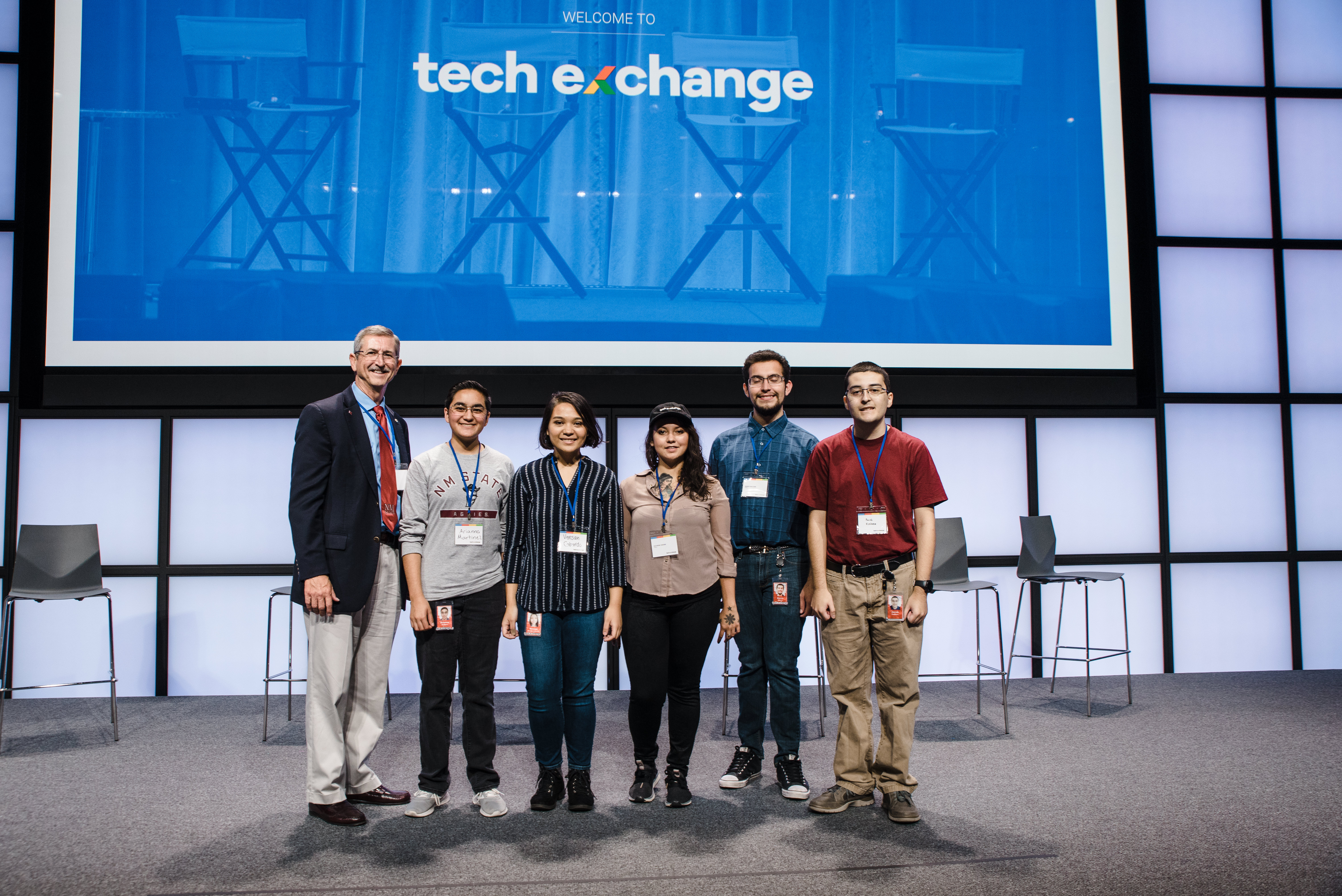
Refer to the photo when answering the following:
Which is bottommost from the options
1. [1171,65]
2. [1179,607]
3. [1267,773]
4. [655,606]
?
[1267,773]

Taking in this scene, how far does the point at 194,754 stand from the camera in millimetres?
3227

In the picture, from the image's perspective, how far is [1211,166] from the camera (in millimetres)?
4992

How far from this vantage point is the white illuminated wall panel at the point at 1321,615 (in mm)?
4836

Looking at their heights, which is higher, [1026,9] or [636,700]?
[1026,9]

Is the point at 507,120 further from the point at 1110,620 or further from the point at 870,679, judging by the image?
the point at 1110,620

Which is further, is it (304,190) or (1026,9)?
(1026,9)

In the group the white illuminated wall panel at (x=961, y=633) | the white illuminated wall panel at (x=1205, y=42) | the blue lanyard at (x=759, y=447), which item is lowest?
the white illuminated wall panel at (x=961, y=633)

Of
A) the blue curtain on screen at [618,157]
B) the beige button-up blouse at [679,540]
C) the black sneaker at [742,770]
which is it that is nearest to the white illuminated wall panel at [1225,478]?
the blue curtain on screen at [618,157]

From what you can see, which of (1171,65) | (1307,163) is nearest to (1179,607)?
(1307,163)

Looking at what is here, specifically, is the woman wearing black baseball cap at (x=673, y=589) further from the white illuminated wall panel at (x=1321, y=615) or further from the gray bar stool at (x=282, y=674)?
the white illuminated wall panel at (x=1321, y=615)

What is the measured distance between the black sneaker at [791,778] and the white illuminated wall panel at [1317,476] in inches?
164

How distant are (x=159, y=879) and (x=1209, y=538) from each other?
5.56 metres

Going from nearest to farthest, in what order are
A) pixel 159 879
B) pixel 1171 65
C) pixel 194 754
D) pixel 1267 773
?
pixel 159 879, pixel 1267 773, pixel 194 754, pixel 1171 65

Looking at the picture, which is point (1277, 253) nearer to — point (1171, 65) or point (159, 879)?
point (1171, 65)
